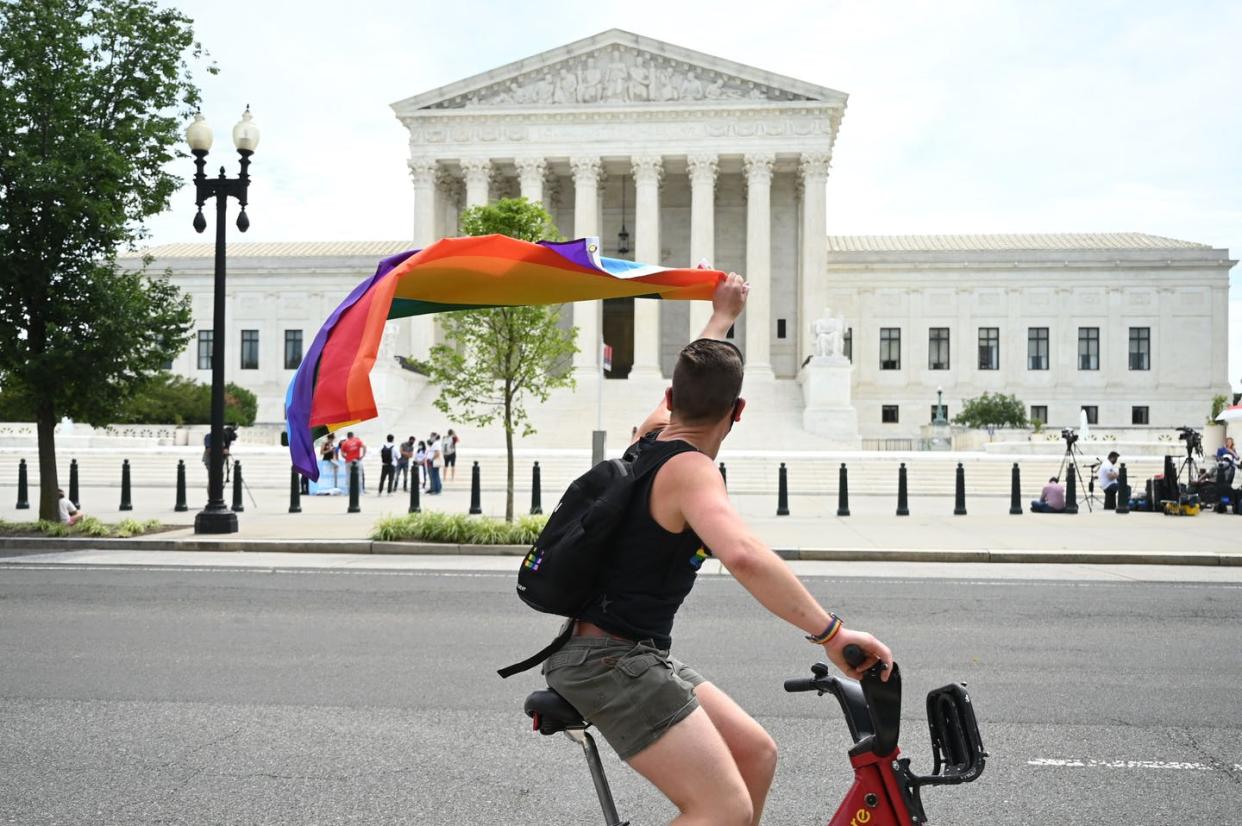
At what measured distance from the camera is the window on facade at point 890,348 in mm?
66562

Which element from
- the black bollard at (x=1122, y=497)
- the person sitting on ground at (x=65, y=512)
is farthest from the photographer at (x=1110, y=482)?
the person sitting on ground at (x=65, y=512)

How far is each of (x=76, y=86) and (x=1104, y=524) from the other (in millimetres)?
17237

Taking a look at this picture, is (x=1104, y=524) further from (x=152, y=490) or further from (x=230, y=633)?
(x=152, y=490)

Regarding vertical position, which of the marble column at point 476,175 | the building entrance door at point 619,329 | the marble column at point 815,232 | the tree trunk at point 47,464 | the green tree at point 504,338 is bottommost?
the tree trunk at point 47,464

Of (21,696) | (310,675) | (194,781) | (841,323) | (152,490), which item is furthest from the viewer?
A: (841,323)

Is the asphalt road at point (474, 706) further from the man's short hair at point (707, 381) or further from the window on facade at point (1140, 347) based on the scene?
the window on facade at point (1140, 347)

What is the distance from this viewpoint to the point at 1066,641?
8484 mm

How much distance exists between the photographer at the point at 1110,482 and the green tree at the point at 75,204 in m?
17.4

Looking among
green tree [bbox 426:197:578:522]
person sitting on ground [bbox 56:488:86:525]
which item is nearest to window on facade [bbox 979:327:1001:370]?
green tree [bbox 426:197:578:522]

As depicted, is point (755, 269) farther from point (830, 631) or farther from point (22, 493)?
point (830, 631)

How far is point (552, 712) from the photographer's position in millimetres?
2967

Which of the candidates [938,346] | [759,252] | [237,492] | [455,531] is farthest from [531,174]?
[455,531]

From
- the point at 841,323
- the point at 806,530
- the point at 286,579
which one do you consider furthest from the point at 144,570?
the point at 841,323

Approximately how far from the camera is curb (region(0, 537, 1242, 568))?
566 inches
